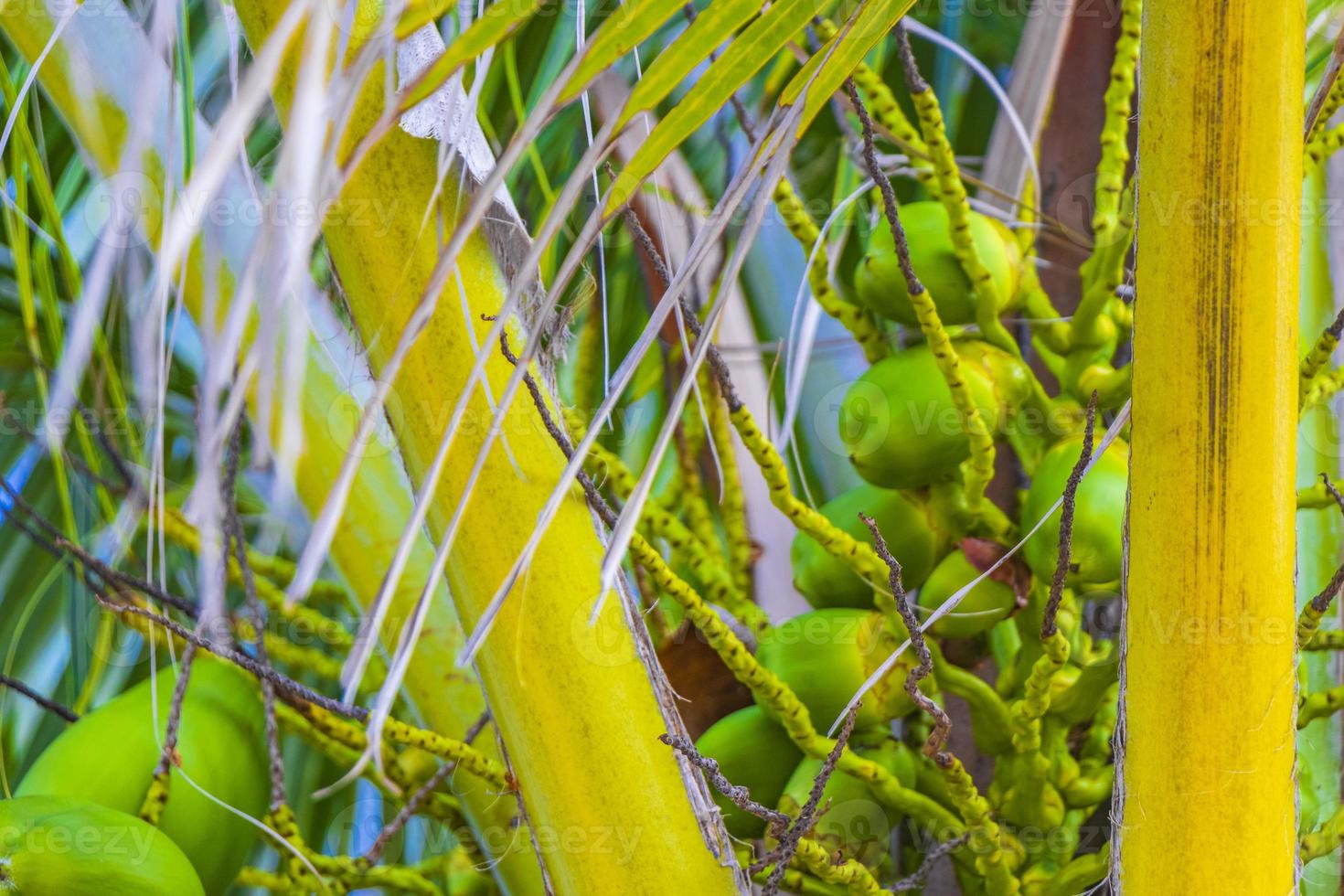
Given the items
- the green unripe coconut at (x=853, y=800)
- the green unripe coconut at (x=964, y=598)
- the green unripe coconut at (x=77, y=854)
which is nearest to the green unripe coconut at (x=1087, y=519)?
the green unripe coconut at (x=964, y=598)

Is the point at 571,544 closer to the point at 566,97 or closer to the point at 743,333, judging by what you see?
the point at 566,97

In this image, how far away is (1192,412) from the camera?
0.41m

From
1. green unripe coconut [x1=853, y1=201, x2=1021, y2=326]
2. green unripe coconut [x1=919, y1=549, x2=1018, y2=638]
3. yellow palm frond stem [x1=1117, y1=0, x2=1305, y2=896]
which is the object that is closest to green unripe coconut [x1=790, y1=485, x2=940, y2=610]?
green unripe coconut [x1=919, y1=549, x2=1018, y2=638]

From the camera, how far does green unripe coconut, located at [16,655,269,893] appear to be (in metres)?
0.69

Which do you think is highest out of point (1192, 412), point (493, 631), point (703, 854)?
point (1192, 412)

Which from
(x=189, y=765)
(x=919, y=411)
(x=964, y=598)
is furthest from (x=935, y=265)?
(x=189, y=765)

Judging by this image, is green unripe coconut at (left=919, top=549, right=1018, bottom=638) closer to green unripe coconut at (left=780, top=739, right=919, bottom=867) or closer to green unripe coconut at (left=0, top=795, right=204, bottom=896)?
green unripe coconut at (left=780, top=739, right=919, bottom=867)

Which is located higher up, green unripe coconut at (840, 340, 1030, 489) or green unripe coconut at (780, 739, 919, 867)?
green unripe coconut at (840, 340, 1030, 489)

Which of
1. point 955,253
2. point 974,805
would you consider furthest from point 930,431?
point 974,805

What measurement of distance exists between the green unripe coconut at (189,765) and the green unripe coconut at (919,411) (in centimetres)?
42

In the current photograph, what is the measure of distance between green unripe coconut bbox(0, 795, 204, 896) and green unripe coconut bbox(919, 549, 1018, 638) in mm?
427

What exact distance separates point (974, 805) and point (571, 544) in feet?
0.77

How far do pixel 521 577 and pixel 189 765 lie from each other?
31cm

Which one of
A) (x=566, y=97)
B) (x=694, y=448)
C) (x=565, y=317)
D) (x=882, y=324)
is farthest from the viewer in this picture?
(x=694, y=448)
